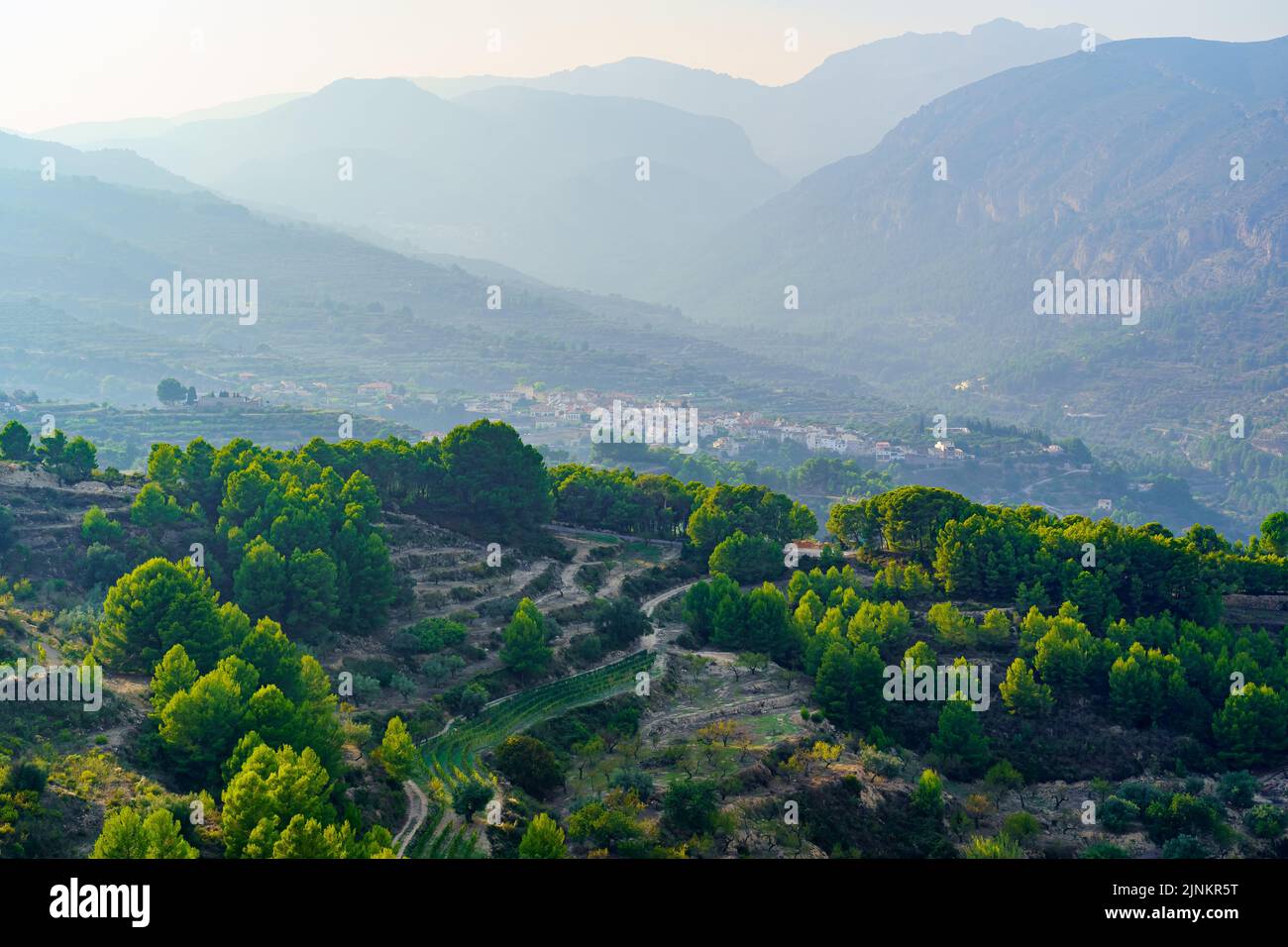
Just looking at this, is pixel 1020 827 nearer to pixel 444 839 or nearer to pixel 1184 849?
pixel 1184 849

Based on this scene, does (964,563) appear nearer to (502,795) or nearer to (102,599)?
(502,795)

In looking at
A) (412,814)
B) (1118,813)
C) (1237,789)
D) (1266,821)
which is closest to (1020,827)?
(1118,813)

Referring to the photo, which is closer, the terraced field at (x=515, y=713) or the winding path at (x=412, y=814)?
the winding path at (x=412, y=814)

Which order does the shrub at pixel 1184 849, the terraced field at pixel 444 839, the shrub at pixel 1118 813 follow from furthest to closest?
the shrub at pixel 1118 813 → the shrub at pixel 1184 849 → the terraced field at pixel 444 839

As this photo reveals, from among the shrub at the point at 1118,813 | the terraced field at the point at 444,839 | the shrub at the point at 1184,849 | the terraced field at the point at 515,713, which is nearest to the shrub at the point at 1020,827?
the shrub at the point at 1118,813

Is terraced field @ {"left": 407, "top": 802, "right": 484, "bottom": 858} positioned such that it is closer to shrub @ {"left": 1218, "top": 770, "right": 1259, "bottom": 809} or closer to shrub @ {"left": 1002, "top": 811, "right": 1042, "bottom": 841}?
shrub @ {"left": 1002, "top": 811, "right": 1042, "bottom": 841}

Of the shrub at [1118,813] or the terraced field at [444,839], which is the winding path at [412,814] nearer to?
the terraced field at [444,839]

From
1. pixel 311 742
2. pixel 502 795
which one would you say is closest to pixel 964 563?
pixel 502 795

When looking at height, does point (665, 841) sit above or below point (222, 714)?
below

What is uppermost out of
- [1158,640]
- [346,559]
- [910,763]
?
[346,559]

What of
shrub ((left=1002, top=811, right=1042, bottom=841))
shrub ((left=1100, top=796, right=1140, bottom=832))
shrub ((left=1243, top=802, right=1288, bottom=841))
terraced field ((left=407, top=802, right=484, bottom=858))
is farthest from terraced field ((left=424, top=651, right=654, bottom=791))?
shrub ((left=1243, top=802, right=1288, bottom=841))
